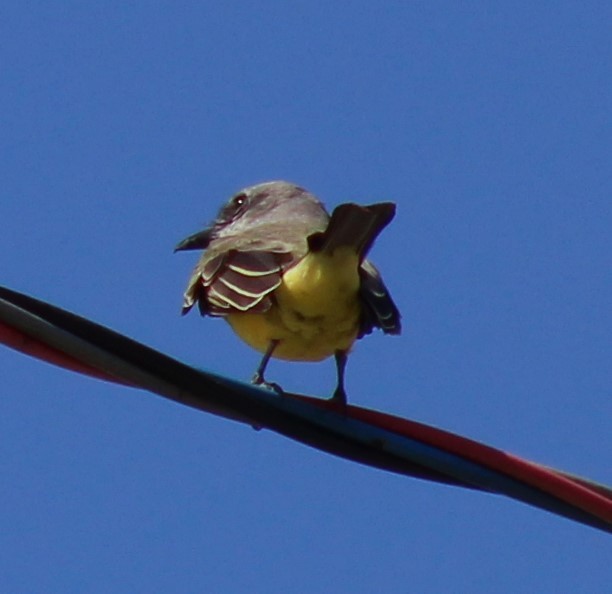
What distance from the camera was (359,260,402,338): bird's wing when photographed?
6234mm

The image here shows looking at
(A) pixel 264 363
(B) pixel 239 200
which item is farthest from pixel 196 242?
(A) pixel 264 363

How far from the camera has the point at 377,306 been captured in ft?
20.7

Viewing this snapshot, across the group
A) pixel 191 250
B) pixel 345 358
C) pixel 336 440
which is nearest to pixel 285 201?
pixel 191 250

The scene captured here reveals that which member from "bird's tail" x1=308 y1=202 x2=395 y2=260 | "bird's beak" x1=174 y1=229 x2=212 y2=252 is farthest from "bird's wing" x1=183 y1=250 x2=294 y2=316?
"bird's beak" x1=174 y1=229 x2=212 y2=252

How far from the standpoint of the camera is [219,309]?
6699mm

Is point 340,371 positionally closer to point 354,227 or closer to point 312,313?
point 312,313

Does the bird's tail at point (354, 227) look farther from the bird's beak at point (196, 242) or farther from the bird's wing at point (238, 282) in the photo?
the bird's beak at point (196, 242)

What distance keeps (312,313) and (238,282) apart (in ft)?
1.20

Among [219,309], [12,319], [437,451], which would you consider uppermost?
[219,309]

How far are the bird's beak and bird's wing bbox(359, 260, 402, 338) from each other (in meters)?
2.36

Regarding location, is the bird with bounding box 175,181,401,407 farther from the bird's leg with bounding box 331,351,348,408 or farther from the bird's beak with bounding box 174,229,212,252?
the bird's beak with bounding box 174,229,212,252

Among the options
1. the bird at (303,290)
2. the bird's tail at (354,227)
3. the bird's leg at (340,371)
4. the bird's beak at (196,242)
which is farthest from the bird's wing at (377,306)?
the bird's beak at (196,242)

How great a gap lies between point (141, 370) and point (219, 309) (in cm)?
264

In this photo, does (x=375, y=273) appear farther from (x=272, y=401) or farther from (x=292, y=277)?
(x=272, y=401)
